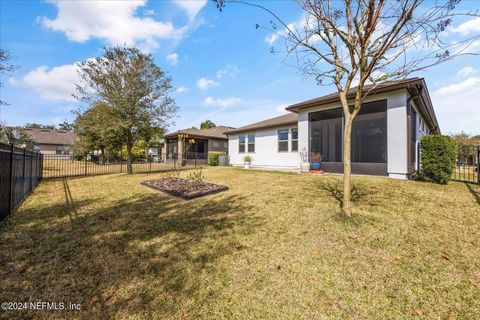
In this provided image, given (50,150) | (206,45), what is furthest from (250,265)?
(50,150)

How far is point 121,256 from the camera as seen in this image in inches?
124

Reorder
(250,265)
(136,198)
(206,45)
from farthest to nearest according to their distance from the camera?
(206,45) → (136,198) → (250,265)

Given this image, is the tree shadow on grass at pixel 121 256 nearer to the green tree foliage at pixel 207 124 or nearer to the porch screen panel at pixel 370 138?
the porch screen panel at pixel 370 138

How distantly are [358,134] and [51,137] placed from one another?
2043 inches

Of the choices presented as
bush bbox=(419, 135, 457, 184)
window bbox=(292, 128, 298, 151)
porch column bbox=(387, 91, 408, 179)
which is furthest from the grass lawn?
window bbox=(292, 128, 298, 151)

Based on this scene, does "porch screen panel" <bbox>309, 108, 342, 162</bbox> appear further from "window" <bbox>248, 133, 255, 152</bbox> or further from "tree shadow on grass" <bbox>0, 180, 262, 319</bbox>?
"tree shadow on grass" <bbox>0, 180, 262, 319</bbox>

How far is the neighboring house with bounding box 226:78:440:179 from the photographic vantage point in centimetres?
926

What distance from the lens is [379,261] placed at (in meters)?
3.00

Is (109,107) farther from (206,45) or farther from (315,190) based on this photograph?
(315,190)

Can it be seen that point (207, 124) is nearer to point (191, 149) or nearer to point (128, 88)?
point (191, 149)

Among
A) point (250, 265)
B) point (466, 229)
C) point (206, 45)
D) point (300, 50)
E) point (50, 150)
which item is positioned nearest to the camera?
point (250, 265)

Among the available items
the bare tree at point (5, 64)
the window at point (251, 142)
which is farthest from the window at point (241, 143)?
the bare tree at point (5, 64)

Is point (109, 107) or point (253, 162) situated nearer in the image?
point (109, 107)

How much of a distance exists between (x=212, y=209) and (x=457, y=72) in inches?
296
